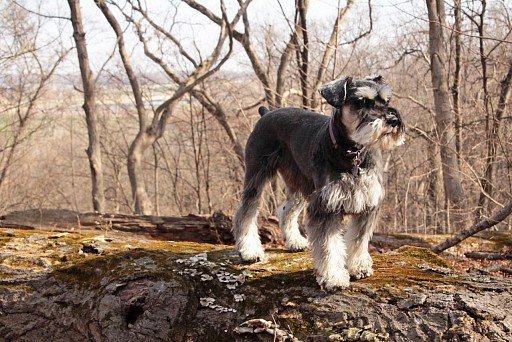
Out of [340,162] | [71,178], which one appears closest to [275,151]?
[340,162]

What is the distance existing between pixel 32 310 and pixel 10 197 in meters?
20.6

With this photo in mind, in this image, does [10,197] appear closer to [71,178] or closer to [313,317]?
[71,178]

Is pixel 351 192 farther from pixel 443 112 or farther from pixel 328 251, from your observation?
pixel 443 112

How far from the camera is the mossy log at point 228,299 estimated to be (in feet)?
9.98

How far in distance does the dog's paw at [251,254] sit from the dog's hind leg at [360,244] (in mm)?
813

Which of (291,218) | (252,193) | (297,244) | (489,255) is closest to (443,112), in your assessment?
(489,255)

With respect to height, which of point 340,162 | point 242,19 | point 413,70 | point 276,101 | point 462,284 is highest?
point 242,19

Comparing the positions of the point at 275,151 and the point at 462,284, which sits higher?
the point at 275,151

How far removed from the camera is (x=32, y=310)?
12.3ft

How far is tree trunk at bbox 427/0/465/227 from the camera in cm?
1001

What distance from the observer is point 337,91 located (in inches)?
135

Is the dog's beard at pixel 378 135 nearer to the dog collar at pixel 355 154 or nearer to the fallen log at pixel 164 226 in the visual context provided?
the dog collar at pixel 355 154

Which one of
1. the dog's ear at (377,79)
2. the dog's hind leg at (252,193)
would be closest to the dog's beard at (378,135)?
the dog's ear at (377,79)

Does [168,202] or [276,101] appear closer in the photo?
[276,101]
